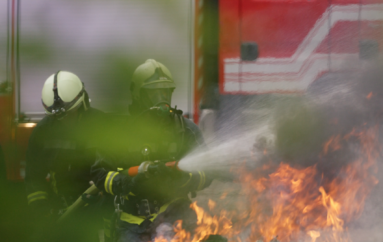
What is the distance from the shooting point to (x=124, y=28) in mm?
4164

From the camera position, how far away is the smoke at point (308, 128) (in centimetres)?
401

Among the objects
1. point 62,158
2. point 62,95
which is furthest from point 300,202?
point 62,95

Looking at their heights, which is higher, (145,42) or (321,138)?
(145,42)

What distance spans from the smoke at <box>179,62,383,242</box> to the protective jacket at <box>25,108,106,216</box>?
1.40m

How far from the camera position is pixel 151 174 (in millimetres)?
2682

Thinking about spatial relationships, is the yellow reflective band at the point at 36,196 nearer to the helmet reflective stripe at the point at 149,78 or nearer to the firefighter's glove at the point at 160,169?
the helmet reflective stripe at the point at 149,78

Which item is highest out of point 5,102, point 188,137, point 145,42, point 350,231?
point 145,42

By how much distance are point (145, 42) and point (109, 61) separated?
528 mm

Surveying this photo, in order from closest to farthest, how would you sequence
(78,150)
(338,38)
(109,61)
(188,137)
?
(188,137) → (78,150) → (109,61) → (338,38)

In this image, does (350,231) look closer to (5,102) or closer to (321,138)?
(321,138)

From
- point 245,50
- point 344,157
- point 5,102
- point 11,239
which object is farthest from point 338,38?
point 11,239

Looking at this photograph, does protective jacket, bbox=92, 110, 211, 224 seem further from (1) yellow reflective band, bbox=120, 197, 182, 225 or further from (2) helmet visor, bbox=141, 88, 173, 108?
(2) helmet visor, bbox=141, 88, 173, 108

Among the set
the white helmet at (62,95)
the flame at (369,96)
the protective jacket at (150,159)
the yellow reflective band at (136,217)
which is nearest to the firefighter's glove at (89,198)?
the protective jacket at (150,159)

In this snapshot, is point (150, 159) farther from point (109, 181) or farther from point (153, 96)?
point (153, 96)
